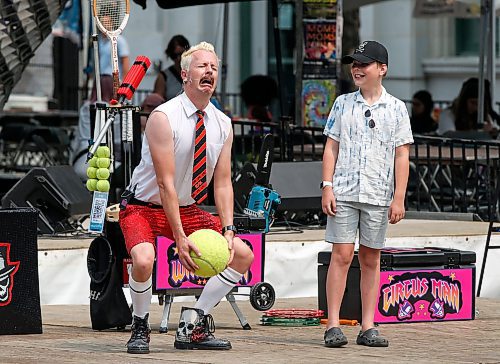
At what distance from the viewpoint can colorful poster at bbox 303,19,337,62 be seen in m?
14.2

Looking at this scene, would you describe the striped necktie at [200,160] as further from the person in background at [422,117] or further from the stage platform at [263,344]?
the person in background at [422,117]

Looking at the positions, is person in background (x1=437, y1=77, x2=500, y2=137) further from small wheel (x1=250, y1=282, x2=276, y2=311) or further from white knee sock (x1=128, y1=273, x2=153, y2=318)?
white knee sock (x1=128, y1=273, x2=153, y2=318)

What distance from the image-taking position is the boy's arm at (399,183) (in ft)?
26.4

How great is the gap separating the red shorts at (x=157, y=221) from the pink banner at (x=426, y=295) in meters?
1.66

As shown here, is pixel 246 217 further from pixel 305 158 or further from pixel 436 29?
pixel 436 29

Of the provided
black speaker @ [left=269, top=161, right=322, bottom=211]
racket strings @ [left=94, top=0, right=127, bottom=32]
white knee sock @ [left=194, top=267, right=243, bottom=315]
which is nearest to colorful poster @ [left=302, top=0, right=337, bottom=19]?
black speaker @ [left=269, top=161, right=322, bottom=211]

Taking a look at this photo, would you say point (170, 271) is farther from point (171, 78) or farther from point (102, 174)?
point (171, 78)

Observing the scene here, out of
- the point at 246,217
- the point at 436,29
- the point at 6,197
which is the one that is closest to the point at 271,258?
the point at 246,217

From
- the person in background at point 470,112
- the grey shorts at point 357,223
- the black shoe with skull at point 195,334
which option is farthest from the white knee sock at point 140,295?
the person in background at point 470,112

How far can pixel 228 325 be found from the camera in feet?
30.1

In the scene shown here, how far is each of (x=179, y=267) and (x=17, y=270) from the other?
1.05 m

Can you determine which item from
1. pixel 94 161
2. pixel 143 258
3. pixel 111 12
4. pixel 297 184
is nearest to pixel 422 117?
pixel 297 184

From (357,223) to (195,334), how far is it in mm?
1130

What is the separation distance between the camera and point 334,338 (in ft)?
26.5
